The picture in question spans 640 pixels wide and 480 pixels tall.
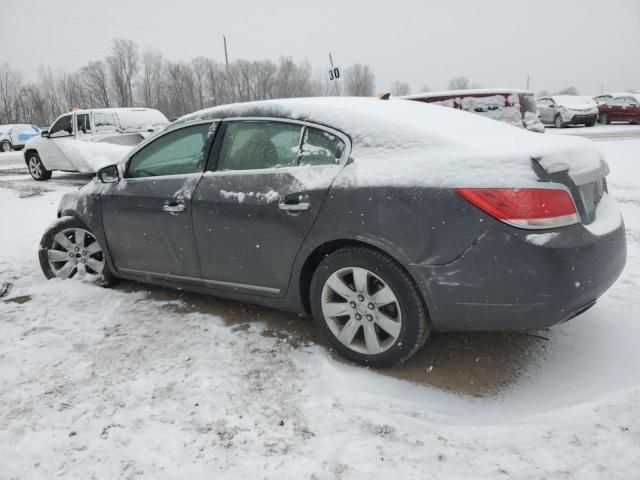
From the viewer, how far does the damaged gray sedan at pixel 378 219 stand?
7.57ft

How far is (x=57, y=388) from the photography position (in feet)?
8.89

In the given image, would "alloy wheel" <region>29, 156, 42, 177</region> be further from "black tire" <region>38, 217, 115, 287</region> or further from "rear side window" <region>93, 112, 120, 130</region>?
"black tire" <region>38, 217, 115, 287</region>

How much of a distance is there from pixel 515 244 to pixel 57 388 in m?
2.49

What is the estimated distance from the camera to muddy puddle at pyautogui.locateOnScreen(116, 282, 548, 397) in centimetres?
269

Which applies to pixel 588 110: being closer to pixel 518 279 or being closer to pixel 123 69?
pixel 518 279

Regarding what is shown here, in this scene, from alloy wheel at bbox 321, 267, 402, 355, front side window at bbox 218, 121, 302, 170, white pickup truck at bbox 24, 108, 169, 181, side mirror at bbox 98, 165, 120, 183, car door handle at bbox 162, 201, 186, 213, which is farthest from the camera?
white pickup truck at bbox 24, 108, 169, 181

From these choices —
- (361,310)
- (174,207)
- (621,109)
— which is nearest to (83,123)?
(174,207)

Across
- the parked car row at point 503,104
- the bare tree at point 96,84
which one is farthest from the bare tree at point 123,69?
the parked car row at point 503,104

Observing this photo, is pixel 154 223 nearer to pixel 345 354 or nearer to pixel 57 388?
pixel 57 388

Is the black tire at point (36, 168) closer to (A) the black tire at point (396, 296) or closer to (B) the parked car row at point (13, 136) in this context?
(A) the black tire at point (396, 296)

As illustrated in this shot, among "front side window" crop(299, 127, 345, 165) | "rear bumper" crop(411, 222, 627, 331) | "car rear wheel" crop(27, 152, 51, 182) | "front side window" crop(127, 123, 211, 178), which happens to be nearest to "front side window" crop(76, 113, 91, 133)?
"car rear wheel" crop(27, 152, 51, 182)

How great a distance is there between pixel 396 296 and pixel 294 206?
2.54 ft

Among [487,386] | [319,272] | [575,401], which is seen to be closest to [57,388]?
[319,272]

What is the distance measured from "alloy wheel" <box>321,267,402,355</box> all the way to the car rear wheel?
11.6 metres
